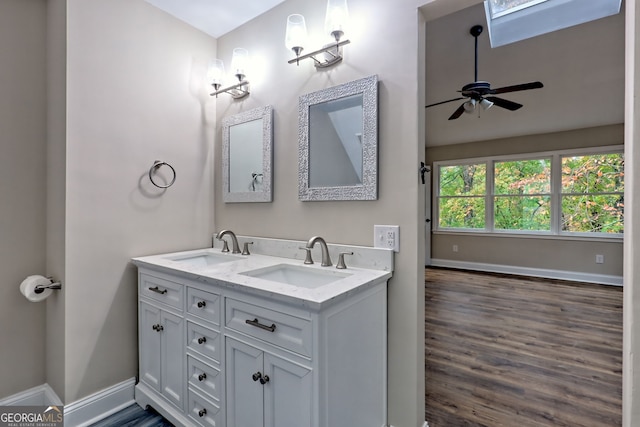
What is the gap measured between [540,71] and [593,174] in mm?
2164

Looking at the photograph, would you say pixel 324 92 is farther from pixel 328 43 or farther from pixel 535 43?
pixel 535 43

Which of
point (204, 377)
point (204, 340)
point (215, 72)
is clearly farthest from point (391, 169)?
point (215, 72)

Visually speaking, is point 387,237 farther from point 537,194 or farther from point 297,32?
point 537,194

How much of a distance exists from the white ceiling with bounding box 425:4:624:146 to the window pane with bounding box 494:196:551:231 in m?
1.14

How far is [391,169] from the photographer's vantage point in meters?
1.48

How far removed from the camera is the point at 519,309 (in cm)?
349

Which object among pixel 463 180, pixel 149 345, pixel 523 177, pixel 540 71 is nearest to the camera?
pixel 149 345

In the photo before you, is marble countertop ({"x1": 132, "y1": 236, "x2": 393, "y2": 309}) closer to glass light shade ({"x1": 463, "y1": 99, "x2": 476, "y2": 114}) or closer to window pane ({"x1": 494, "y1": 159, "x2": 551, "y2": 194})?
glass light shade ({"x1": 463, "y1": 99, "x2": 476, "y2": 114})

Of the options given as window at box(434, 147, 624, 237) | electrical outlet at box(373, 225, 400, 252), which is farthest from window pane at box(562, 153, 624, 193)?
electrical outlet at box(373, 225, 400, 252)

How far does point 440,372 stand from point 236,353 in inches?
61.8

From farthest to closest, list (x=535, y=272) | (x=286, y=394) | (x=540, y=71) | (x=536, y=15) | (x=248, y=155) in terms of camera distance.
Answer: (x=535, y=272) → (x=540, y=71) → (x=536, y=15) → (x=248, y=155) → (x=286, y=394)

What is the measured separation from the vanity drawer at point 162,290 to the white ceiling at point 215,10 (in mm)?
1713

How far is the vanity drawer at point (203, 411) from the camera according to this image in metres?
1.42
